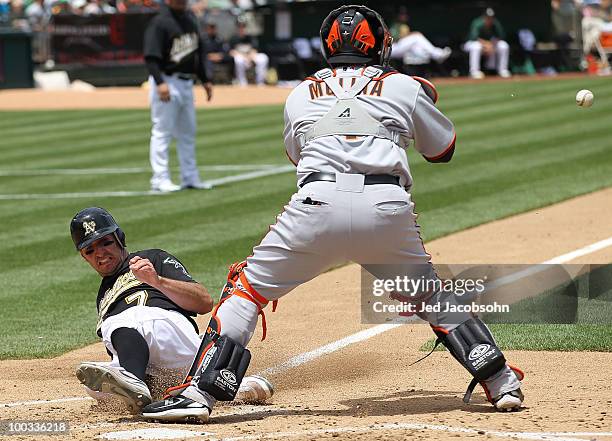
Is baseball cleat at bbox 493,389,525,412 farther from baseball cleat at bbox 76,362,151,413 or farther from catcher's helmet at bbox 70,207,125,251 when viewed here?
catcher's helmet at bbox 70,207,125,251

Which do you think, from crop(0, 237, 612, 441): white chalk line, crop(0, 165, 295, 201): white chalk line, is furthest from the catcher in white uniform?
crop(0, 165, 295, 201): white chalk line

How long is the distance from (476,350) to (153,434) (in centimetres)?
146

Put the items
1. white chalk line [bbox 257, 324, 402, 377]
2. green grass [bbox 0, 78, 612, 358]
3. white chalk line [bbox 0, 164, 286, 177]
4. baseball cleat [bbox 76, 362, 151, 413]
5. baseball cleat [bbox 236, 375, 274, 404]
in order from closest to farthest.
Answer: baseball cleat [bbox 76, 362, 151, 413]
baseball cleat [bbox 236, 375, 274, 404]
white chalk line [bbox 257, 324, 402, 377]
green grass [bbox 0, 78, 612, 358]
white chalk line [bbox 0, 164, 286, 177]

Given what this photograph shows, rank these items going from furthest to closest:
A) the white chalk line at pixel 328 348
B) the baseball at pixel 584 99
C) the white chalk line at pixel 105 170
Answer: the white chalk line at pixel 105 170 → the baseball at pixel 584 99 → the white chalk line at pixel 328 348

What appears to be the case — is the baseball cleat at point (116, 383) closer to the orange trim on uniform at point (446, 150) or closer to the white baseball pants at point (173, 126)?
the orange trim on uniform at point (446, 150)

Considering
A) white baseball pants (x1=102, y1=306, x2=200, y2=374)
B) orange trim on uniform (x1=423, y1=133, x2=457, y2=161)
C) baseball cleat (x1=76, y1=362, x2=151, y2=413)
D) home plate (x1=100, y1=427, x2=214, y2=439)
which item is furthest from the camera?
white baseball pants (x1=102, y1=306, x2=200, y2=374)

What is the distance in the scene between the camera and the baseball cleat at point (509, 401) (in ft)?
17.7

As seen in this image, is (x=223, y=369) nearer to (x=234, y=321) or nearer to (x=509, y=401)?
(x=234, y=321)

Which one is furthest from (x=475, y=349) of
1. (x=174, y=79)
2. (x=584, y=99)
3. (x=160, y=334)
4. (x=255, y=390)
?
(x=174, y=79)

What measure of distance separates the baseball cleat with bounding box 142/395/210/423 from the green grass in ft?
7.06

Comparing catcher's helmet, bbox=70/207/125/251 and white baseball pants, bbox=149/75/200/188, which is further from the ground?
catcher's helmet, bbox=70/207/125/251

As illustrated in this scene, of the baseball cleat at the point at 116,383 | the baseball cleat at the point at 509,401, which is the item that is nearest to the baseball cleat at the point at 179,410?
the baseball cleat at the point at 116,383

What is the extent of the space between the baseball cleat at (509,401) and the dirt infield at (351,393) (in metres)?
0.05

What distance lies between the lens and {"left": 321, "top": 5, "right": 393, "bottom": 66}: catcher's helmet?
550cm
